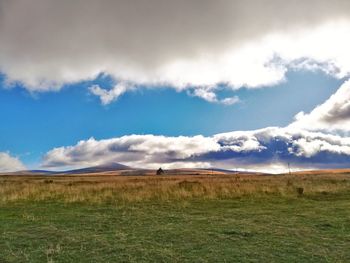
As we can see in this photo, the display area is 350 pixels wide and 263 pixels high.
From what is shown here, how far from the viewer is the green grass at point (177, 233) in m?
9.32

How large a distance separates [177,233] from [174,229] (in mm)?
689

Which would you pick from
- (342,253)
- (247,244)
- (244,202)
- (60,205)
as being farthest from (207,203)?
(342,253)

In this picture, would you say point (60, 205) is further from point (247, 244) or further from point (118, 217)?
point (247, 244)

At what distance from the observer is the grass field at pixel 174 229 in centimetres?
937

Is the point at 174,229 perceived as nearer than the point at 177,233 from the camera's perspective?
No

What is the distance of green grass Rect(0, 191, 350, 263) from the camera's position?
30.6ft

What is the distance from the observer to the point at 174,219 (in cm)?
1474

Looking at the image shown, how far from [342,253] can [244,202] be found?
11.4 meters

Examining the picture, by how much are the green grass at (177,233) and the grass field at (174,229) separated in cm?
2

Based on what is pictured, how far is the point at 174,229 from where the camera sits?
41.2 ft

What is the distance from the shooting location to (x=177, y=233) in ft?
39.0

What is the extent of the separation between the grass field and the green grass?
0.02m

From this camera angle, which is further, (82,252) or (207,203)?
(207,203)

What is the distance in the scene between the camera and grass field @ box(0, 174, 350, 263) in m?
9.37
